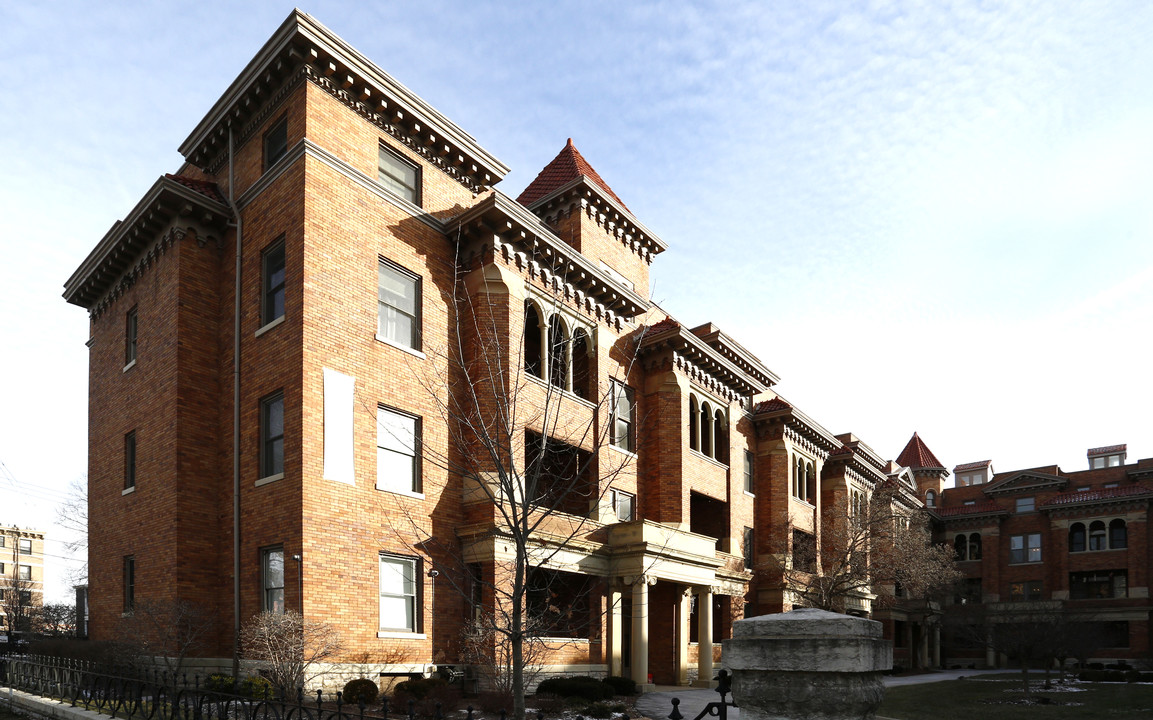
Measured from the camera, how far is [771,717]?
12.7 ft

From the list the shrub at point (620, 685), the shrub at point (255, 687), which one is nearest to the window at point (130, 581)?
the shrub at point (255, 687)

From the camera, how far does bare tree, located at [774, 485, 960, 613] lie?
33938 millimetres

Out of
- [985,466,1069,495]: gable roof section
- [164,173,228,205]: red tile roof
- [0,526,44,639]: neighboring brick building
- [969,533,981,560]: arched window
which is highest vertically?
[164,173,228,205]: red tile roof

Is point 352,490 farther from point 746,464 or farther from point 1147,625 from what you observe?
point 1147,625

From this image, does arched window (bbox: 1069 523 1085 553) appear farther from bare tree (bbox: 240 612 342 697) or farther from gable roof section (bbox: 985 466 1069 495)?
bare tree (bbox: 240 612 342 697)

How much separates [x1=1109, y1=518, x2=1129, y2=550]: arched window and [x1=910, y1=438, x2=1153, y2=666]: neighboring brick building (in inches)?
2.2

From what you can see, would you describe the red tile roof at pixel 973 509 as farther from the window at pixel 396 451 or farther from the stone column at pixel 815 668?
the stone column at pixel 815 668

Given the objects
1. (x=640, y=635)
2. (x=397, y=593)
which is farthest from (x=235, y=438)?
(x=640, y=635)

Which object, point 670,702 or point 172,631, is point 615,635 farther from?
point 172,631

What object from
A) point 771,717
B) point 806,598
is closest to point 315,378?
point 771,717

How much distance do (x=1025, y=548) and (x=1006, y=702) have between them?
1269 inches

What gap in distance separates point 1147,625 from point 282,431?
2166 inches

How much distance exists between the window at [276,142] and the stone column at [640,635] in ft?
48.7

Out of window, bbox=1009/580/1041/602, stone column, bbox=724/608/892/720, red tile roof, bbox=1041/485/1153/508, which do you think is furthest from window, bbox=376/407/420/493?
window, bbox=1009/580/1041/602
